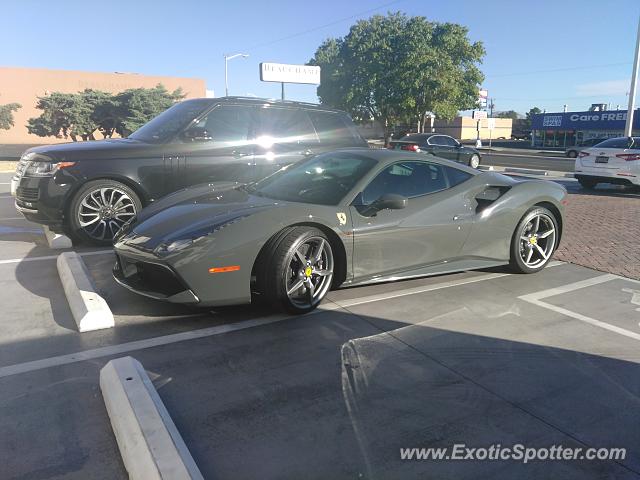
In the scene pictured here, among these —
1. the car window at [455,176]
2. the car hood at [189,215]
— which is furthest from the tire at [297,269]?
the car window at [455,176]

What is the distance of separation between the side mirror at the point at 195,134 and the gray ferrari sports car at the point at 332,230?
1405 mm

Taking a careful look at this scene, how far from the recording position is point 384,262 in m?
4.34

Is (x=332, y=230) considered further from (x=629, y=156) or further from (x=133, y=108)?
(x=133, y=108)

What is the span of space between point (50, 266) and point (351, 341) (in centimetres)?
351

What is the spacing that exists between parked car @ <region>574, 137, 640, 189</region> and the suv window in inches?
325

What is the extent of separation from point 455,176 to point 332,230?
5.41ft

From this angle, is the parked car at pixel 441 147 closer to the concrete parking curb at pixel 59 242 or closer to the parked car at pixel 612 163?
the parked car at pixel 612 163

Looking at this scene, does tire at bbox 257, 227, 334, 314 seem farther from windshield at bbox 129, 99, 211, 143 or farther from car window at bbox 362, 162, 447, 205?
windshield at bbox 129, 99, 211, 143

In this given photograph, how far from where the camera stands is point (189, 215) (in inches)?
160

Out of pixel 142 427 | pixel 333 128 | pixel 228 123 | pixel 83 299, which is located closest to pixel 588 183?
pixel 333 128

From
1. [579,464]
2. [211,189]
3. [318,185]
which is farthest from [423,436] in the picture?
[211,189]

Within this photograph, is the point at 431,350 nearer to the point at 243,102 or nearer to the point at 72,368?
the point at 72,368

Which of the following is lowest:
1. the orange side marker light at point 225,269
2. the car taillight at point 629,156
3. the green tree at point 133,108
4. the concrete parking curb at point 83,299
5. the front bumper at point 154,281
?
the concrete parking curb at point 83,299

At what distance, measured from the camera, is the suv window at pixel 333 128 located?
7.26 metres
